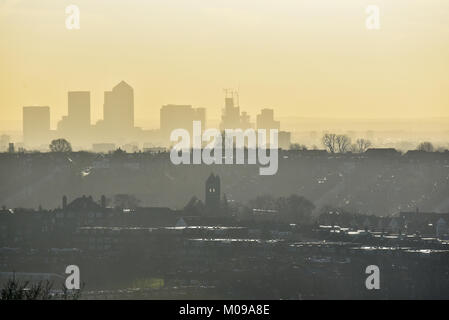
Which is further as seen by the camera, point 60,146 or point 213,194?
point 60,146

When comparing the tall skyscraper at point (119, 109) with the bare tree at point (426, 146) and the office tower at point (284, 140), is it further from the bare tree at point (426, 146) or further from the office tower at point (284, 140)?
the bare tree at point (426, 146)

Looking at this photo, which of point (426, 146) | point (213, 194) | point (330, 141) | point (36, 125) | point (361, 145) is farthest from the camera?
point (361, 145)

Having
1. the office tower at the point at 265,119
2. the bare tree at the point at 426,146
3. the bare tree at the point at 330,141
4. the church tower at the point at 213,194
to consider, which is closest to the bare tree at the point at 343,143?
the bare tree at the point at 330,141

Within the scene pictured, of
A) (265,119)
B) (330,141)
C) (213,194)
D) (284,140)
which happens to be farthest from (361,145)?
(213,194)

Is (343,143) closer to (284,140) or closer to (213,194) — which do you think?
(284,140)

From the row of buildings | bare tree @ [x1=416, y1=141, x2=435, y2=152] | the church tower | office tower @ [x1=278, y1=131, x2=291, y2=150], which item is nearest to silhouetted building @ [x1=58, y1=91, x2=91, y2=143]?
the row of buildings

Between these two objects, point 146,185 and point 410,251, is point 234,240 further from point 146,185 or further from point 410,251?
point 146,185
